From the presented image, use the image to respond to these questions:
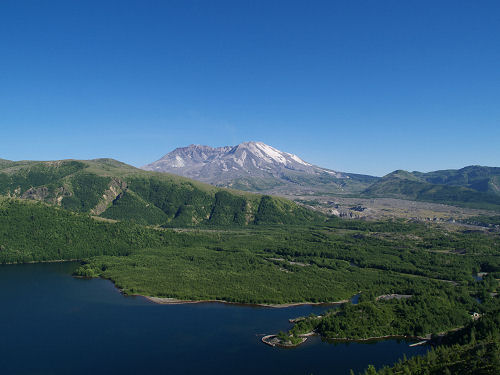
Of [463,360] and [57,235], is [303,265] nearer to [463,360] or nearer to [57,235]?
[463,360]

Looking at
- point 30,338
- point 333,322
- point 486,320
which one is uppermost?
point 486,320

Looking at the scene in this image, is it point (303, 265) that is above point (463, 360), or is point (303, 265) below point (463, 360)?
below

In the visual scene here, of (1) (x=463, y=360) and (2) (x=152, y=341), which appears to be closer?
(1) (x=463, y=360)

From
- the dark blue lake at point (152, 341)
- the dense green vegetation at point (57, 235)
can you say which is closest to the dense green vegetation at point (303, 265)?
the dense green vegetation at point (57, 235)

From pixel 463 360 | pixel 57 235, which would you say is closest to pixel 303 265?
pixel 463 360

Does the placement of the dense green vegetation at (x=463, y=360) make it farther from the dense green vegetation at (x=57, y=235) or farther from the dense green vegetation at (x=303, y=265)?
the dense green vegetation at (x=57, y=235)

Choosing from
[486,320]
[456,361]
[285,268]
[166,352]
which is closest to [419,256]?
[285,268]

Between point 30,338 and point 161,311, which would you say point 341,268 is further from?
point 30,338

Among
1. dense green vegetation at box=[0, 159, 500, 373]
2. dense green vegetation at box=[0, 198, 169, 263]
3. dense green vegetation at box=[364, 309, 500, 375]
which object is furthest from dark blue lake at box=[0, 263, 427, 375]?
dense green vegetation at box=[0, 198, 169, 263]
